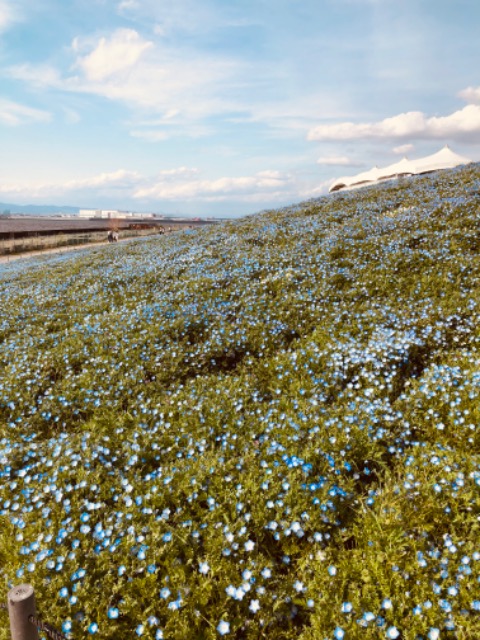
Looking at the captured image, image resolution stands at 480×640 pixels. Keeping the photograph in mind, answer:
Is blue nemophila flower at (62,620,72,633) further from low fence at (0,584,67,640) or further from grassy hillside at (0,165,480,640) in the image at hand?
low fence at (0,584,67,640)

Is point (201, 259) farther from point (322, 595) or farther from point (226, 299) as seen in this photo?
point (322, 595)

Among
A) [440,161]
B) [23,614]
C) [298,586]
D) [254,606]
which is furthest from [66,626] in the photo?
[440,161]

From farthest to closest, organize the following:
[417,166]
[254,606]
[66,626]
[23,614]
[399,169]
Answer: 1. [399,169]
2. [417,166]
3. [254,606]
4. [66,626]
5. [23,614]

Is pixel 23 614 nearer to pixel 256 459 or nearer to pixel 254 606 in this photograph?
pixel 254 606

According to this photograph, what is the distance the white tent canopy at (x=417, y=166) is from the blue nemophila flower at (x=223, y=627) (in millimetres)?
64966

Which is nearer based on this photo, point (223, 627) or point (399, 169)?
point (223, 627)

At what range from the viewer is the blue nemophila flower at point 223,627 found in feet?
11.8

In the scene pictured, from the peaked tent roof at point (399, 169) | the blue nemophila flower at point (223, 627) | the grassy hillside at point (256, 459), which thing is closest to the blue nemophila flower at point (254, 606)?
the grassy hillside at point (256, 459)

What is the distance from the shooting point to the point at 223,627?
362 centimetres

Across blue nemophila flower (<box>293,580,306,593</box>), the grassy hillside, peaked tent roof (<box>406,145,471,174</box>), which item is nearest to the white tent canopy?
peaked tent roof (<box>406,145,471,174</box>)

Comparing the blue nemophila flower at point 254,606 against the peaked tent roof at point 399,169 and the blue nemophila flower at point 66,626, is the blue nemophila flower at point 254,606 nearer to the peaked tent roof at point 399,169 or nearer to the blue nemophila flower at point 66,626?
the blue nemophila flower at point 66,626

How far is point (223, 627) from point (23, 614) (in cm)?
169

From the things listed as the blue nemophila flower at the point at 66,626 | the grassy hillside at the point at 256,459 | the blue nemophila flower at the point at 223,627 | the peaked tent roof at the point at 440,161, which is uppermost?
the peaked tent roof at the point at 440,161

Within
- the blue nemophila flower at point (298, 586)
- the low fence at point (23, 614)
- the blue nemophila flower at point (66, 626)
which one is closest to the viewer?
the low fence at point (23, 614)
